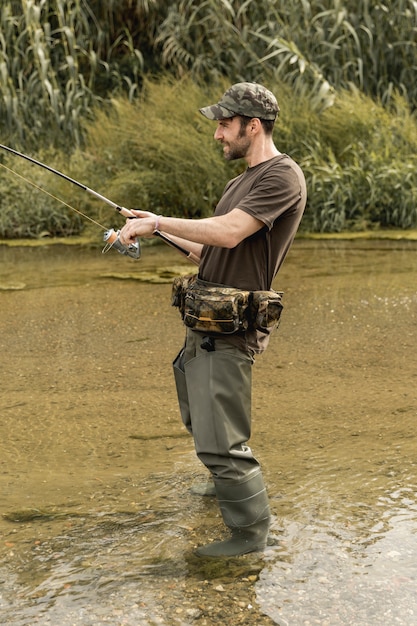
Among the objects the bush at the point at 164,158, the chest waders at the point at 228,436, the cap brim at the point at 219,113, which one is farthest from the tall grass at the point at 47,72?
the chest waders at the point at 228,436

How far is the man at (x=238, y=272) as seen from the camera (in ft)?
10.4

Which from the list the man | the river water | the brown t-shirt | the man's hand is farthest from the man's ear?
the river water

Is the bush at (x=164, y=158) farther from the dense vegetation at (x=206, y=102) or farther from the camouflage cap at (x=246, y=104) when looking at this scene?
the camouflage cap at (x=246, y=104)

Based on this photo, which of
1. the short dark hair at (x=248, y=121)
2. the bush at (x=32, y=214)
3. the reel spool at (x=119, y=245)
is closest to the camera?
the short dark hair at (x=248, y=121)

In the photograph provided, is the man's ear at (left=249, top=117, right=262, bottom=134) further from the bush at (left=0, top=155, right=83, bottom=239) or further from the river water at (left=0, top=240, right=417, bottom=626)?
the bush at (left=0, top=155, right=83, bottom=239)

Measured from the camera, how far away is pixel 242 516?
10.7 feet

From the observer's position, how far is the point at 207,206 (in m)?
10.1

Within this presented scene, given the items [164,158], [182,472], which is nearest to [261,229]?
[182,472]

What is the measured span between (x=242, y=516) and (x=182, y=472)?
786 millimetres

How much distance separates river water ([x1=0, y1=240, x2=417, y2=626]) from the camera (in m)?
3.03

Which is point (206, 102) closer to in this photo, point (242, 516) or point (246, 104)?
point (246, 104)

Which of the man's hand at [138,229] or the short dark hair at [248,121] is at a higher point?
the short dark hair at [248,121]

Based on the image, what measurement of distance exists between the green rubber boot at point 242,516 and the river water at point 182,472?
4 cm

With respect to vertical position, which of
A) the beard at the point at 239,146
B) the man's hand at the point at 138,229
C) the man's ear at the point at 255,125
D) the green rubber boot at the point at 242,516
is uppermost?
the man's ear at the point at 255,125
